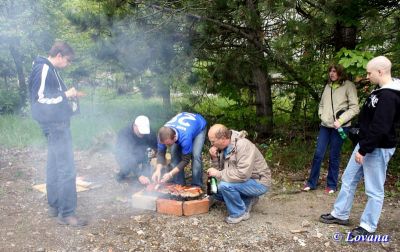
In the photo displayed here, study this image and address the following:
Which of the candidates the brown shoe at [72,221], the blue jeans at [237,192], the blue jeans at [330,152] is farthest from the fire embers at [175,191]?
the blue jeans at [330,152]

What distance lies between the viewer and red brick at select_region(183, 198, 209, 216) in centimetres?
423

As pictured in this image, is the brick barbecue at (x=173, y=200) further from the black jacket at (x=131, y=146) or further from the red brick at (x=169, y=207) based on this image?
the black jacket at (x=131, y=146)

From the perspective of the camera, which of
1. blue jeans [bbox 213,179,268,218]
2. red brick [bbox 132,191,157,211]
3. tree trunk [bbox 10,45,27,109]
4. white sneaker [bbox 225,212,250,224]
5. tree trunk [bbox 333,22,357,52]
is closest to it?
blue jeans [bbox 213,179,268,218]

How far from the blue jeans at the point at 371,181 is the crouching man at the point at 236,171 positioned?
81cm

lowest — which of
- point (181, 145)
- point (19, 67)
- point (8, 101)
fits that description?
point (181, 145)

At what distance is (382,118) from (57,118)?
301 centimetres

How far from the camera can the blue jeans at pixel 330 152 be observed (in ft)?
15.6

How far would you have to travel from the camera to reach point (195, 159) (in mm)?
4684

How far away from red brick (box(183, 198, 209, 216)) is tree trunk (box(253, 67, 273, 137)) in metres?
3.09

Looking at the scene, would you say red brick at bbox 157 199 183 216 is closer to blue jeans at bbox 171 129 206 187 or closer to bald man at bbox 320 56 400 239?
blue jeans at bbox 171 129 206 187

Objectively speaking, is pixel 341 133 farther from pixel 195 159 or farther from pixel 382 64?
pixel 195 159

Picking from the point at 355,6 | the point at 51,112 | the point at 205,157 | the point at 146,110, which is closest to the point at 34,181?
the point at 51,112

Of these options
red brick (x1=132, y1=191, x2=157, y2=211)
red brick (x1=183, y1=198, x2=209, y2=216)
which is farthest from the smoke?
red brick (x1=183, y1=198, x2=209, y2=216)

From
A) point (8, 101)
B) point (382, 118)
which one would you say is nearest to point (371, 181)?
point (382, 118)
